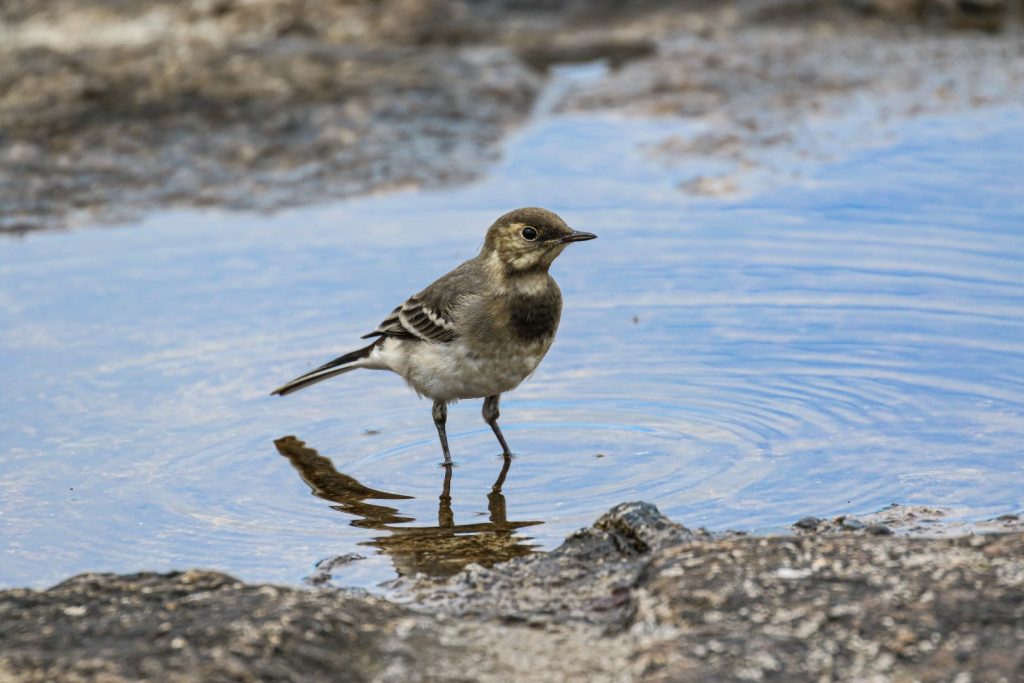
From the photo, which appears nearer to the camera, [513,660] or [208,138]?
[513,660]

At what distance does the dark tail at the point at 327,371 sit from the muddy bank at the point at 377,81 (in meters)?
3.29

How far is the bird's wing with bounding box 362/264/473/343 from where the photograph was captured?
7.86m

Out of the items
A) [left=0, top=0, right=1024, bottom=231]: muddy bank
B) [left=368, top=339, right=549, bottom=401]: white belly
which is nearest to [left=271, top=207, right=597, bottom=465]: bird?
[left=368, top=339, right=549, bottom=401]: white belly

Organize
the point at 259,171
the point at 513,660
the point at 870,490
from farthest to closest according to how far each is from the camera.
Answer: the point at 259,171 < the point at 870,490 < the point at 513,660

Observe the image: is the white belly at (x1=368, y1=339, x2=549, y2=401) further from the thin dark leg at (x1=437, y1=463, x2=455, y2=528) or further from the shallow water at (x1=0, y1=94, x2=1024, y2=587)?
the thin dark leg at (x1=437, y1=463, x2=455, y2=528)

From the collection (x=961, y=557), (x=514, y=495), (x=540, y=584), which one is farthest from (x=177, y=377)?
(x=961, y=557)

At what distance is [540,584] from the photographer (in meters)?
5.34

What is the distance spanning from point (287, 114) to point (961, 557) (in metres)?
8.67

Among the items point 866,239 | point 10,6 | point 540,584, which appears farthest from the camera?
point 10,6

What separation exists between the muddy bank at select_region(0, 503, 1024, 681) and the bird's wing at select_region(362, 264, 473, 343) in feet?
9.55

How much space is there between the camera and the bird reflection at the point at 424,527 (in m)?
6.20

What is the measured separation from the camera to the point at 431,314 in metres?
7.99

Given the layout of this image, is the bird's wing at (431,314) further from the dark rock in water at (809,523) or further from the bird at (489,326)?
the dark rock in water at (809,523)

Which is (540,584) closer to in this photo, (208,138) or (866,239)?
(866,239)
